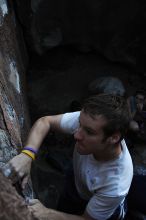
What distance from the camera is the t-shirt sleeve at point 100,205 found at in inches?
84.5

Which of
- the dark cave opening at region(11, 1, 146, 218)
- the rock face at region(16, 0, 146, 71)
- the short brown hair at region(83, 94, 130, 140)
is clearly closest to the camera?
the short brown hair at region(83, 94, 130, 140)

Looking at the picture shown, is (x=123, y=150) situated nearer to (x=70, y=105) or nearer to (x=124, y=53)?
(x=70, y=105)

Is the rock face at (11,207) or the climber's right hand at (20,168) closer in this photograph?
the rock face at (11,207)

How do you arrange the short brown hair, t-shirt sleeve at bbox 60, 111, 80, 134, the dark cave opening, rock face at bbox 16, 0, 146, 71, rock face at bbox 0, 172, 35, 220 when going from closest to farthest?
rock face at bbox 0, 172, 35, 220 < the short brown hair < t-shirt sleeve at bbox 60, 111, 80, 134 < rock face at bbox 16, 0, 146, 71 < the dark cave opening

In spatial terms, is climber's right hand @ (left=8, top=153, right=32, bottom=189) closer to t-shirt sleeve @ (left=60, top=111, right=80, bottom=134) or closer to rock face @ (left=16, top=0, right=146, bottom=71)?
t-shirt sleeve @ (left=60, top=111, right=80, bottom=134)

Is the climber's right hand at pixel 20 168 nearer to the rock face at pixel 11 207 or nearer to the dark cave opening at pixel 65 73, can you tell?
the rock face at pixel 11 207

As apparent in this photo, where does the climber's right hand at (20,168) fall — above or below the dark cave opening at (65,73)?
above

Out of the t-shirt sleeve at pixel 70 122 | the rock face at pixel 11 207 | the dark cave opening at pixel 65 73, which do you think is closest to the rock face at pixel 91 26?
the dark cave opening at pixel 65 73

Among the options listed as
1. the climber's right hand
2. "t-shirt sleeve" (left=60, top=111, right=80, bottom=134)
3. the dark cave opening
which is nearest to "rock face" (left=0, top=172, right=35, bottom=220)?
the climber's right hand

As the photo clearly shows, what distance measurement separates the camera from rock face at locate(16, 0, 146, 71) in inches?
198

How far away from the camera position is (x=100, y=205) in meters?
2.15

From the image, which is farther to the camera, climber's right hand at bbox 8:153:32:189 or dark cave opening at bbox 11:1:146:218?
dark cave opening at bbox 11:1:146:218

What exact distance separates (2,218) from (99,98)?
120 cm

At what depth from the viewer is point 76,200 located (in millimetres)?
2717
